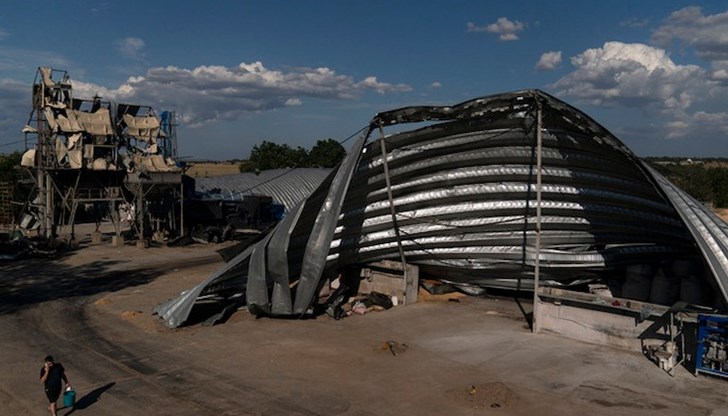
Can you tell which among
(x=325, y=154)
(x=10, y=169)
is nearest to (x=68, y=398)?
(x=10, y=169)

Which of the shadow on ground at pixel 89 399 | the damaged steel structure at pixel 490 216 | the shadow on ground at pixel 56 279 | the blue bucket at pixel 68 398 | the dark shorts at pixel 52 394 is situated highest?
the damaged steel structure at pixel 490 216

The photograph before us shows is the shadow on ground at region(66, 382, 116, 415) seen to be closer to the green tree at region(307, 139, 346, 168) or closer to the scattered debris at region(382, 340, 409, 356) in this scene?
the scattered debris at region(382, 340, 409, 356)

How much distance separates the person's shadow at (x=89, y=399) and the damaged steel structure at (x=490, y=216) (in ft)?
15.3

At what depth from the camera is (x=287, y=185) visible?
4966cm

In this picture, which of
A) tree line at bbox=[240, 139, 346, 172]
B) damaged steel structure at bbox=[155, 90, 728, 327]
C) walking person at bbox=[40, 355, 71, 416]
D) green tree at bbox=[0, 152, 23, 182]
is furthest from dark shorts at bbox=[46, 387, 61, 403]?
tree line at bbox=[240, 139, 346, 172]

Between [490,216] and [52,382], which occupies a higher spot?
[490,216]

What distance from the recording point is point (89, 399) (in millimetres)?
11031

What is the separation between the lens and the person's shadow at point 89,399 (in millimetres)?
10648

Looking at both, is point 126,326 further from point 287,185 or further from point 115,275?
point 287,185

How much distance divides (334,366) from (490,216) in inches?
311

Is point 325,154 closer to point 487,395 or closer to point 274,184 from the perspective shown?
point 274,184

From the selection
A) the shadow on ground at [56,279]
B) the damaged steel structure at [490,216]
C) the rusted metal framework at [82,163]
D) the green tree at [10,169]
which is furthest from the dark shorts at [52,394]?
the green tree at [10,169]

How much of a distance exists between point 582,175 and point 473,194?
3165 mm

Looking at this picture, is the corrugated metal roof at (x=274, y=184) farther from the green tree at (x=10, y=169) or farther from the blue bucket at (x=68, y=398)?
the blue bucket at (x=68, y=398)
